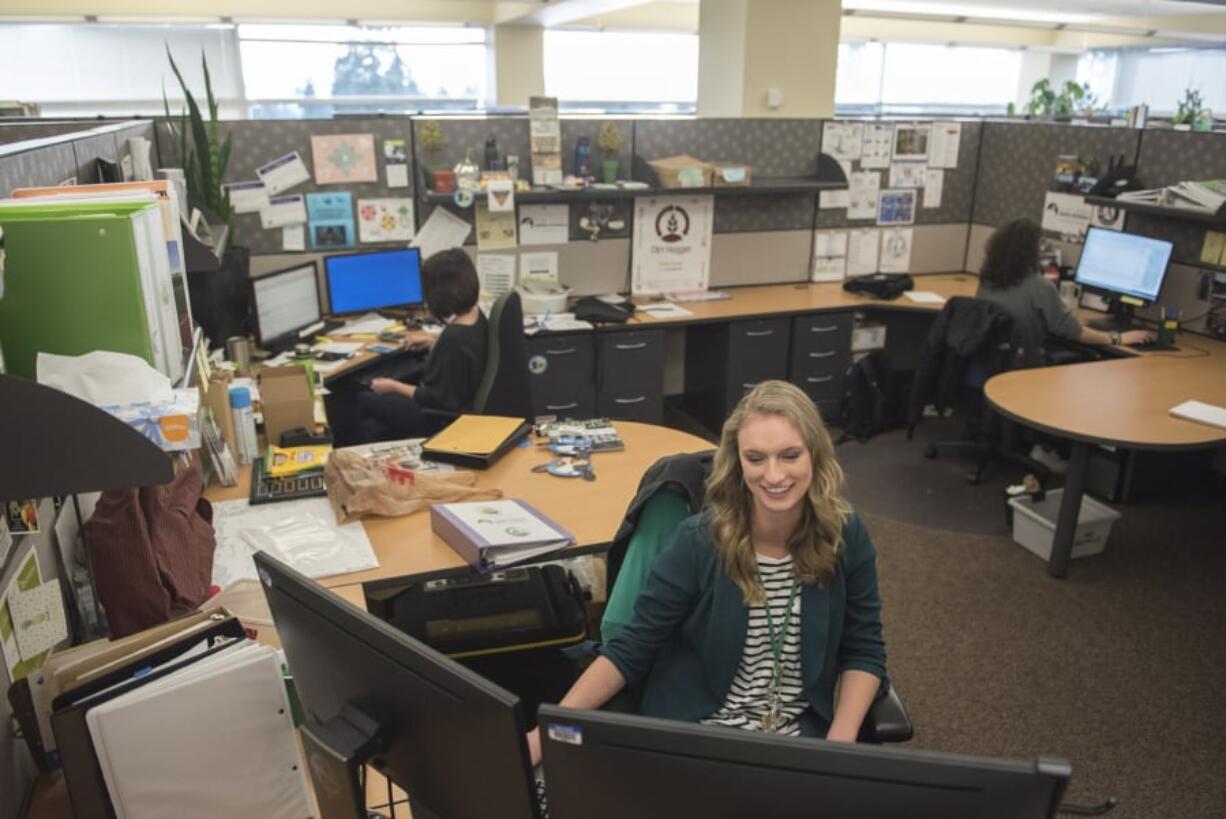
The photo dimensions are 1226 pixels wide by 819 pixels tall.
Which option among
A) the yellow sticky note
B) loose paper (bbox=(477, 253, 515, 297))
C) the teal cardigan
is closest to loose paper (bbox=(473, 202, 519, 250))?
loose paper (bbox=(477, 253, 515, 297))

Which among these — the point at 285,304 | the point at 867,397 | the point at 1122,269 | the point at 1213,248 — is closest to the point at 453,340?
the point at 285,304

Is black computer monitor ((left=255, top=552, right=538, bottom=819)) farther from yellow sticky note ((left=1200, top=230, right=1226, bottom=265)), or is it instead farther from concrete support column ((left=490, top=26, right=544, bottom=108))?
concrete support column ((left=490, top=26, right=544, bottom=108))

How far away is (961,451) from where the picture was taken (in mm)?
4461

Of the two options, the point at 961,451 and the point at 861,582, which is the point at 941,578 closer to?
the point at 961,451

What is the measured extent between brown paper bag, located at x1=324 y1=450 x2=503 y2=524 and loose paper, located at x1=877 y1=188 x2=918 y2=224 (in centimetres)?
329

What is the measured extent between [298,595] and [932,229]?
457cm

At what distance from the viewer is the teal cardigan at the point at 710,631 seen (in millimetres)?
1630

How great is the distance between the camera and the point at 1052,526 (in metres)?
3.39

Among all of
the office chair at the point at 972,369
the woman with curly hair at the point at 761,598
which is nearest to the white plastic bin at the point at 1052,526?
the office chair at the point at 972,369

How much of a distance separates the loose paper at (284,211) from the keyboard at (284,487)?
1.75m

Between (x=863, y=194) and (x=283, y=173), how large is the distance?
Result: 2.83 meters

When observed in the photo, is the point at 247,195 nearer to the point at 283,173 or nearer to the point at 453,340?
the point at 283,173

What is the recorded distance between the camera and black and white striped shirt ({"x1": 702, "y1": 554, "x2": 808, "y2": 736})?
1.64m

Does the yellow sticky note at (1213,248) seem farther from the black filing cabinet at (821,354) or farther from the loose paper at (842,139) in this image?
the loose paper at (842,139)
